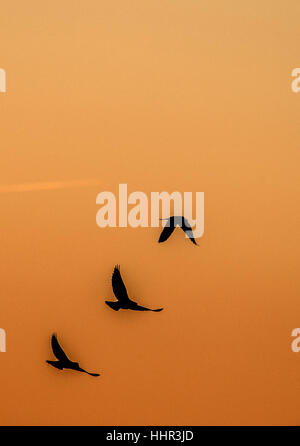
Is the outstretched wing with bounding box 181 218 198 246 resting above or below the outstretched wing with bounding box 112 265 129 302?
above

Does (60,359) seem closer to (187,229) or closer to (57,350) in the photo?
(57,350)

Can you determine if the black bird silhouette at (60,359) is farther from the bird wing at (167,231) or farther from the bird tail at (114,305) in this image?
the bird wing at (167,231)

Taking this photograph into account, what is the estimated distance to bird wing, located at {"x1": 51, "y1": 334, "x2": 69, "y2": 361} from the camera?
1.40 metres

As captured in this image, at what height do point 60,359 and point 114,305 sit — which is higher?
point 114,305

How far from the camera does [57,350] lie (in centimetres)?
140

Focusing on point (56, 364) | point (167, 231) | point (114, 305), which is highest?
point (167, 231)

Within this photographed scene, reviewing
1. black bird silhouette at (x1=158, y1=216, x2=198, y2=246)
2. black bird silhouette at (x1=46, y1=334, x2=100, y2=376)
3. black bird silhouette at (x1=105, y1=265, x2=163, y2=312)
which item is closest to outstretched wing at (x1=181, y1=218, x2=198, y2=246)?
black bird silhouette at (x1=158, y1=216, x2=198, y2=246)

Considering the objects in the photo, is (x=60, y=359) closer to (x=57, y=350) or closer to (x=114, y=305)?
(x=57, y=350)

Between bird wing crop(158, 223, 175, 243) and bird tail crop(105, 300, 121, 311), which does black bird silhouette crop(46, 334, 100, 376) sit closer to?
bird tail crop(105, 300, 121, 311)

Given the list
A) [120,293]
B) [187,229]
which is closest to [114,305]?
[120,293]

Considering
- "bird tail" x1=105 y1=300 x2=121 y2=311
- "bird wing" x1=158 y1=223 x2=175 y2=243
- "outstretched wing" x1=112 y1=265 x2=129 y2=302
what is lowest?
"bird tail" x1=105 y1=300 x2=121 y2=311

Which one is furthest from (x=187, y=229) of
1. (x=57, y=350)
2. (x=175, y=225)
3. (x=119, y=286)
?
(x=57, y=350)

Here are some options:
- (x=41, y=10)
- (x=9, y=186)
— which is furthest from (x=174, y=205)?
(x=41, y=10)

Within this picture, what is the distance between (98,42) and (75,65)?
0.10 m
